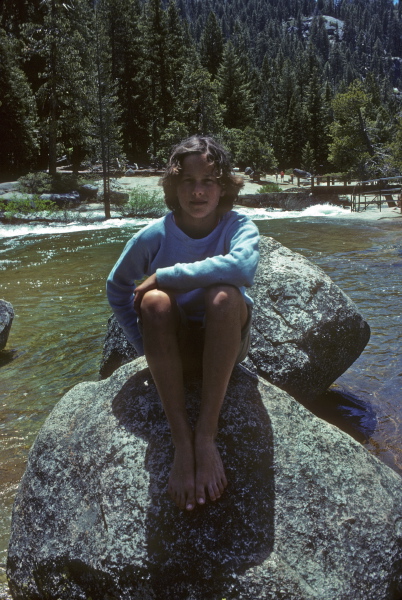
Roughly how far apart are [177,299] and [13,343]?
199 inches

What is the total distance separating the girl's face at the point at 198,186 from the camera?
2732mm

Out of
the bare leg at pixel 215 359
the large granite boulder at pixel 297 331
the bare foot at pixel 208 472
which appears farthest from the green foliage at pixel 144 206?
the bare foot at pixel 208 472

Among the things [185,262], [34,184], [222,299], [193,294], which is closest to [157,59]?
[34,184]

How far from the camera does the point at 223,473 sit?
7.49ft

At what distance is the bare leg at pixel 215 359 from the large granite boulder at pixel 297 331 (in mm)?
2037

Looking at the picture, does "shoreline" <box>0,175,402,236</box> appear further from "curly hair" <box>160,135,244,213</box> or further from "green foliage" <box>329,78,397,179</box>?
"curly hair" <box>160,135,244,213</box>

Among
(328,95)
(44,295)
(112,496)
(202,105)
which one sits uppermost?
(328,95)

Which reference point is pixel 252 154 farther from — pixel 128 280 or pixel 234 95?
pixel 128 280

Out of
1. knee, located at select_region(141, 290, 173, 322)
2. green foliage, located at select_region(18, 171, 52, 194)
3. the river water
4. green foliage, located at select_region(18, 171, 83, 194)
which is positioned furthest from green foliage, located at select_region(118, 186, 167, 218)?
knee, located at select_region(141, 290, 173, 322)

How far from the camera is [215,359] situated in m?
2.31

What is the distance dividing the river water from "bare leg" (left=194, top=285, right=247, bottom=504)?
4.29 feet

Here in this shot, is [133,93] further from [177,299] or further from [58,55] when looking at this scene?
[177,299]

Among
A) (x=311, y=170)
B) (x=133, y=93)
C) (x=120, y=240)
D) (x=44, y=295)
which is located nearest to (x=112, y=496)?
(x=44, y=295)

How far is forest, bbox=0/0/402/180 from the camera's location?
33.3 m
